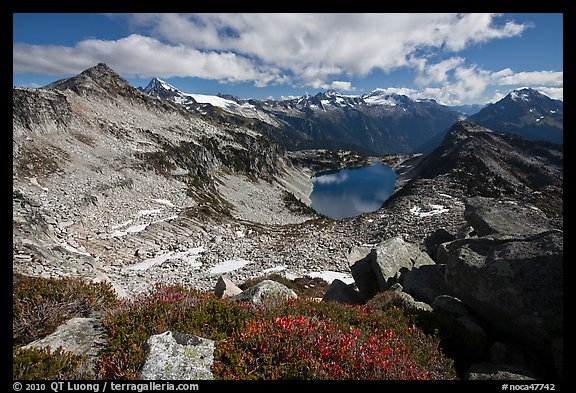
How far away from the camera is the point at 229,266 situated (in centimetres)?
3030

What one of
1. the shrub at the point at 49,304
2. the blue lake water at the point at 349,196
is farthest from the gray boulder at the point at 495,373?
the blue lake water at the point at 349,196

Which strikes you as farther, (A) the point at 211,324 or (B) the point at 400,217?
(B) the point at 400,217

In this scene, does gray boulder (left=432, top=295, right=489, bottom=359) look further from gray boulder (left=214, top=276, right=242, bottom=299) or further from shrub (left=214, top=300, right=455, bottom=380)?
gray boulder (left=214, top=276, right=242, bottom=299)

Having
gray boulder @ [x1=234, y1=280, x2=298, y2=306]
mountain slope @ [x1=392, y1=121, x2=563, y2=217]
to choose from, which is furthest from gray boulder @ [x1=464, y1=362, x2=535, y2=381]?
mountain slope @ [x1=392, y1=121, x2=563, y2=217]

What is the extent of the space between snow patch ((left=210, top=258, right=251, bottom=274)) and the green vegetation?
20.8 m

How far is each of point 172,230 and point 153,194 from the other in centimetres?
1662

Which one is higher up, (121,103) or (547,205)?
(121,103)

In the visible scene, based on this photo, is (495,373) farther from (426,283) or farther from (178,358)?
(178,358)

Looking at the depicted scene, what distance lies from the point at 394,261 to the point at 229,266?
62.3ft

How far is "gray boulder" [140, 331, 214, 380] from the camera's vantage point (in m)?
5.16

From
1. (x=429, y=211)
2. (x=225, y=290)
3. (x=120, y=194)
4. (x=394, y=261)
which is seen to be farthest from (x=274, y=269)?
(x=429, y=211)
